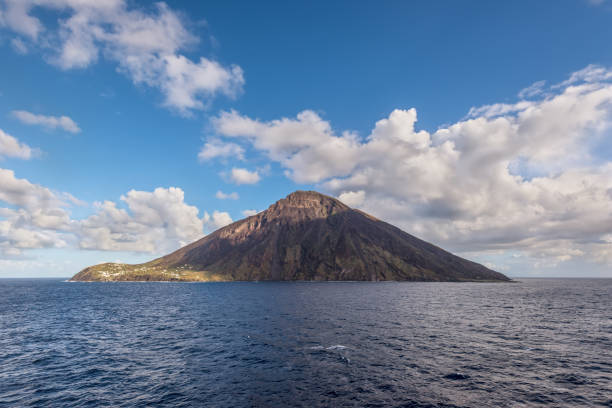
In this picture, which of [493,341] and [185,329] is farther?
[185,329]

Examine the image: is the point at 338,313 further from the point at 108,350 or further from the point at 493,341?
the point at 108,350

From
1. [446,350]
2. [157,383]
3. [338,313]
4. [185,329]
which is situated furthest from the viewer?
[338,313]

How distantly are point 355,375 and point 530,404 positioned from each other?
20369 mm

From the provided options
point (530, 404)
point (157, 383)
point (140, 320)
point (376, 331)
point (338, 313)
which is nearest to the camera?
point (530, 404)

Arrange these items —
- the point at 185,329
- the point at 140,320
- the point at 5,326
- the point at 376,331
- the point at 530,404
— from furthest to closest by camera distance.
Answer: the point at 140,320, the point at 5,326, the point at 185,329, the point at 376,331, the point at 530,404

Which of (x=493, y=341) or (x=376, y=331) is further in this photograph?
(x=376, y=331)

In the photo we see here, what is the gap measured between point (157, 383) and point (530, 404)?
46369mm

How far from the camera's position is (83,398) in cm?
3588

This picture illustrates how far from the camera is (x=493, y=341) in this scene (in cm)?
6044

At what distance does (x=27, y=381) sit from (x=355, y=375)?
4659 centimetres

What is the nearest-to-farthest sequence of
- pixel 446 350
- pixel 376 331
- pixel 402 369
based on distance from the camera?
1. pixel 402 369
2. pixel 446 350
3. pixel 376 331

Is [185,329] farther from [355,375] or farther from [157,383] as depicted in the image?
[355,375]

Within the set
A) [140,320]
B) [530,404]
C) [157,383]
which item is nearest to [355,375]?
[530,404]

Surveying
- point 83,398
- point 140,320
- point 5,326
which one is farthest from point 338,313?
point 5,326
